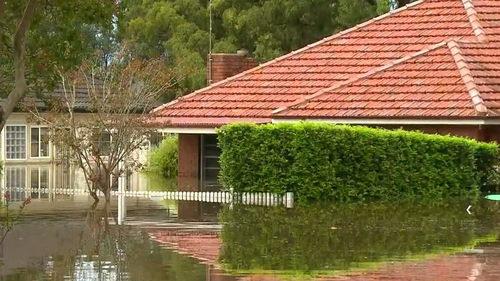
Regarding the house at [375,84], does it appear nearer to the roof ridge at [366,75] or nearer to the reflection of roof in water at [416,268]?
the roof ridge at [366,75]

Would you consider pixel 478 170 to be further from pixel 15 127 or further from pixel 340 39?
pixel 15 127

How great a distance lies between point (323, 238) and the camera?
797 inches

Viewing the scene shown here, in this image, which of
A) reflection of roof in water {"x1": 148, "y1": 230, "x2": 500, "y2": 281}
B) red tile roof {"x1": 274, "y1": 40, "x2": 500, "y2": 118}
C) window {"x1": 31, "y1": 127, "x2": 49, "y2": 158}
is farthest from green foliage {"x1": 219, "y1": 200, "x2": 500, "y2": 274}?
window {"x1": 31, "y1": 127, "x2": 49, "y2": 158}

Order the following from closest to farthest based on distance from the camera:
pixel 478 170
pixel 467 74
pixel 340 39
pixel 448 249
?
pixel 448 249 → pixel 478 170 → pixel 467 74 → pixel 340 39

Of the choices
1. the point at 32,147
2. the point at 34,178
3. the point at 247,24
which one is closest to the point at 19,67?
the point at 34,178

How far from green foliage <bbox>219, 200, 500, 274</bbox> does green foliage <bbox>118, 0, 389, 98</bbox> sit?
80.0 feet

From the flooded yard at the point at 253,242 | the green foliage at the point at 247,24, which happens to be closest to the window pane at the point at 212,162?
the flooded yard at the point at 253,242

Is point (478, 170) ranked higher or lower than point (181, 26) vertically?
lower

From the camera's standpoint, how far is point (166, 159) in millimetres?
45531

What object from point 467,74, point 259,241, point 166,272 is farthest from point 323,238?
point 467,74

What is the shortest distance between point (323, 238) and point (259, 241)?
117 centimetres

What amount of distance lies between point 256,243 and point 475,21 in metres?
18.3

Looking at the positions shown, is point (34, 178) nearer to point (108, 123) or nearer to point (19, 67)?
point (108, 123)

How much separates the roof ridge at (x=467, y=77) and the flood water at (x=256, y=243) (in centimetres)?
365
